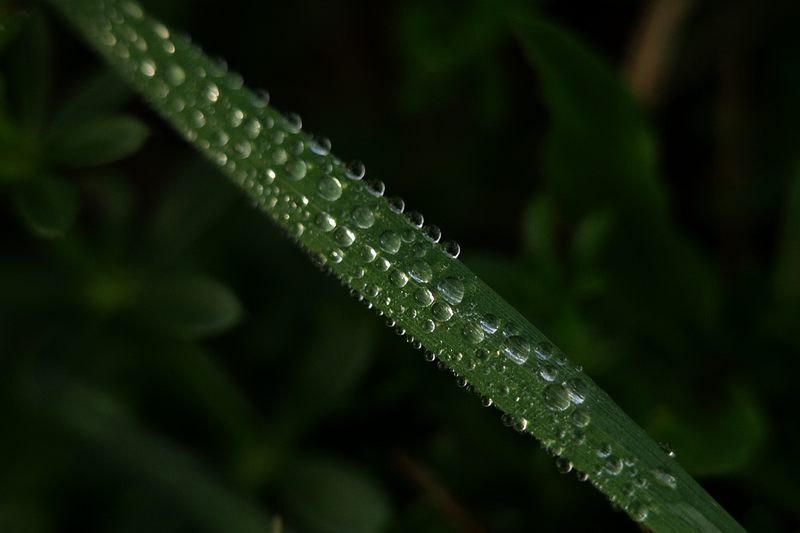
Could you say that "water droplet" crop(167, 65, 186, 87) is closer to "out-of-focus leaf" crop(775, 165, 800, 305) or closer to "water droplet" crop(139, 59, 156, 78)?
"water droplet" crop(139, 59, 156, 78)

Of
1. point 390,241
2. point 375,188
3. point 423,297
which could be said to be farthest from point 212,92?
point 423,297

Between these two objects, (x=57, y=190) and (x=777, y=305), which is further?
(x=777, y=305)

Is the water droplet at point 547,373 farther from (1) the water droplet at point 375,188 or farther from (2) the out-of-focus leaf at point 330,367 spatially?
(2) the out-of-focus leaf at point 330,367

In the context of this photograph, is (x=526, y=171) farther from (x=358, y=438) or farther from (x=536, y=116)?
(x=358, y=438)

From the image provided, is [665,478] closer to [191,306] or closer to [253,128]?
[253,128]

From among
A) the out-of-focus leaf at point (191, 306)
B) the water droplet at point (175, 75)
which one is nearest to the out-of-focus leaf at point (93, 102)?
the out-of-focus leaf at point (191, 306)

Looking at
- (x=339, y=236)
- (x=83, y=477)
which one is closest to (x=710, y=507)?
(x=339, y=236)
